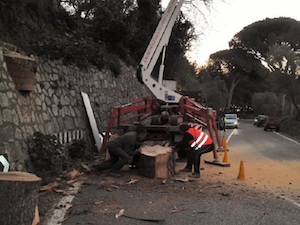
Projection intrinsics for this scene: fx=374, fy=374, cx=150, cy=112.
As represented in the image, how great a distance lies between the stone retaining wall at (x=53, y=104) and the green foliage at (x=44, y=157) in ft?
0.69

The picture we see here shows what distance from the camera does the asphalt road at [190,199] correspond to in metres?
5.85

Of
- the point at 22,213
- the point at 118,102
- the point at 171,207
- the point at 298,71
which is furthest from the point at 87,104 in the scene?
the point at 298,71

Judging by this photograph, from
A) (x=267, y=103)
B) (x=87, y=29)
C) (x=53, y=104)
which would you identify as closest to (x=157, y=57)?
(x=53, y=104)

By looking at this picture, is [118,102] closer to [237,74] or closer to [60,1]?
[60,1]

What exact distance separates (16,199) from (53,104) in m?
6.41

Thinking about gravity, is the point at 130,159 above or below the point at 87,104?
below

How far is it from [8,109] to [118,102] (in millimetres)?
10495

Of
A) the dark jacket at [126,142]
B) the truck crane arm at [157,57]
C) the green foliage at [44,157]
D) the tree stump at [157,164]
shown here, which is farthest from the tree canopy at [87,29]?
the tree stump at [157,164]

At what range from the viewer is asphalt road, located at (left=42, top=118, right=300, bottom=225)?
A: 5852 mm

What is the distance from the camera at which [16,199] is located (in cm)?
478

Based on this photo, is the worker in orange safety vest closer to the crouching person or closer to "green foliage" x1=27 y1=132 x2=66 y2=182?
the crouching person

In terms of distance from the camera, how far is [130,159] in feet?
30.8

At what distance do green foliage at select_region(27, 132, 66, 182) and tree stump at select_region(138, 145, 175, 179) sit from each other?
78.6 inches

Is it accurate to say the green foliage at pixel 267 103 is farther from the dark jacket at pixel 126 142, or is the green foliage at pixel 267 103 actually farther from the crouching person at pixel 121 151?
the dark jacket at pixel 126 142
